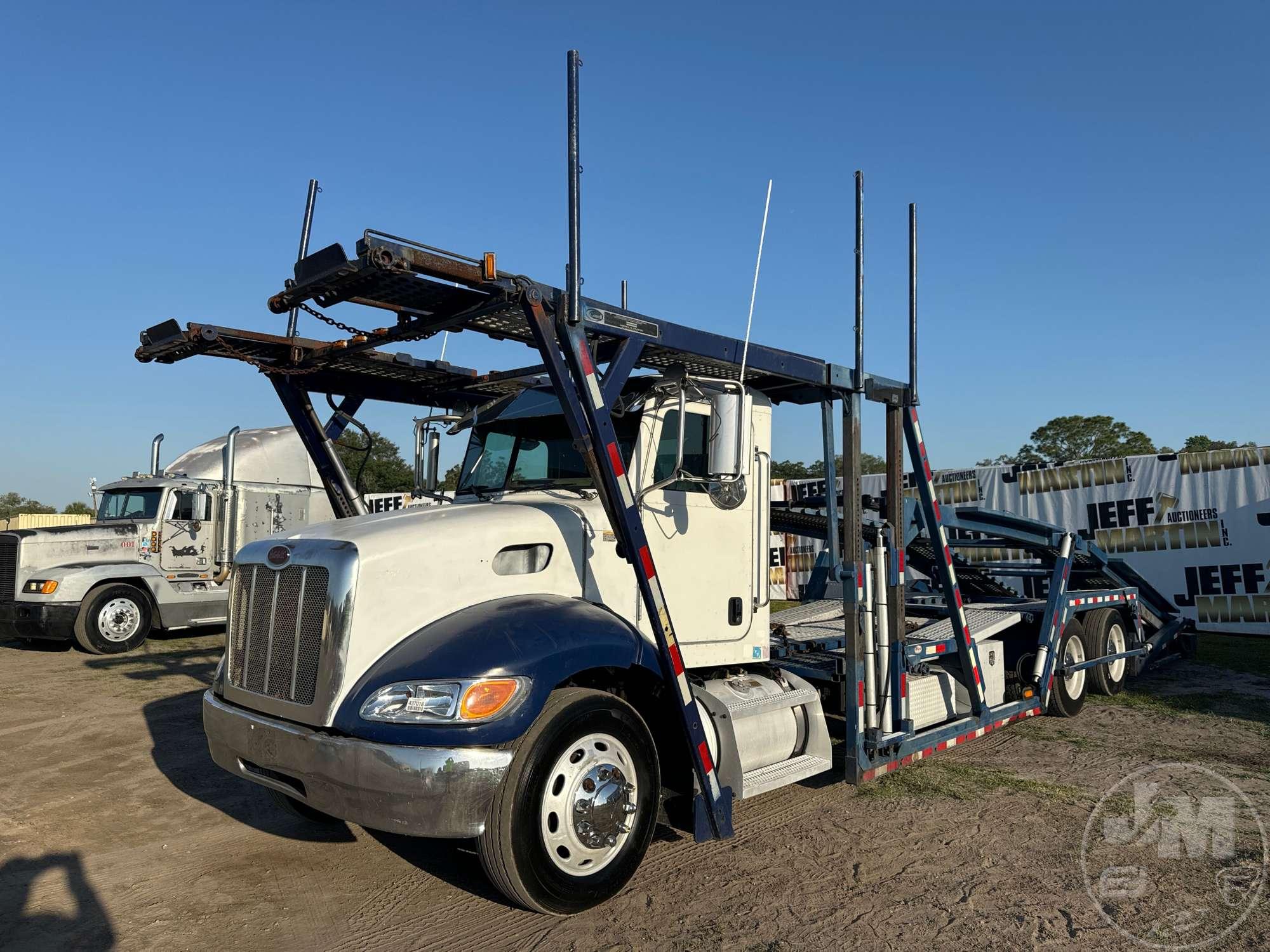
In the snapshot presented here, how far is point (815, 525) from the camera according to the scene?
6.84 m

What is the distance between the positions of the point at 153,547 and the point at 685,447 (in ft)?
38.5

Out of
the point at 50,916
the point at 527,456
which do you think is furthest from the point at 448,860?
the point at 527,456

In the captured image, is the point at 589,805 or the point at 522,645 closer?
the point at 522,645

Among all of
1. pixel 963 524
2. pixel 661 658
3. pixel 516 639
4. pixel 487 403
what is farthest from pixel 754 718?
pixel 963 524

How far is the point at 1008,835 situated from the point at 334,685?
3.82m

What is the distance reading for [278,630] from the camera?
4.14m

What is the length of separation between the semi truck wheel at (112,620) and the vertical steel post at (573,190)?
11.8 m

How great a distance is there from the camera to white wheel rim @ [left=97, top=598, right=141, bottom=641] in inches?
505

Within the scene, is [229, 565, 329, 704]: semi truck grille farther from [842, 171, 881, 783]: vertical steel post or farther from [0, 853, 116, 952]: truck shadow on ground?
[842, 171, 881, 783]: vertical steel post

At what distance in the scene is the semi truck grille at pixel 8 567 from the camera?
12.6 metres

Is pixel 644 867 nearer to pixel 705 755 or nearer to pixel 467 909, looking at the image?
pixel 705 755

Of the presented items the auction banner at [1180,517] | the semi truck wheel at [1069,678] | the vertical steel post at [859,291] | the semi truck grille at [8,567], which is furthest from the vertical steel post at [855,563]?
the semi truck grille at [8,567]

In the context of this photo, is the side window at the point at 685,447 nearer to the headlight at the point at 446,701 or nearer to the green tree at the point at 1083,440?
the headlight at the point at 446,701

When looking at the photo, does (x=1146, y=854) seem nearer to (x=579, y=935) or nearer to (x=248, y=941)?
(x=579, y=935)
